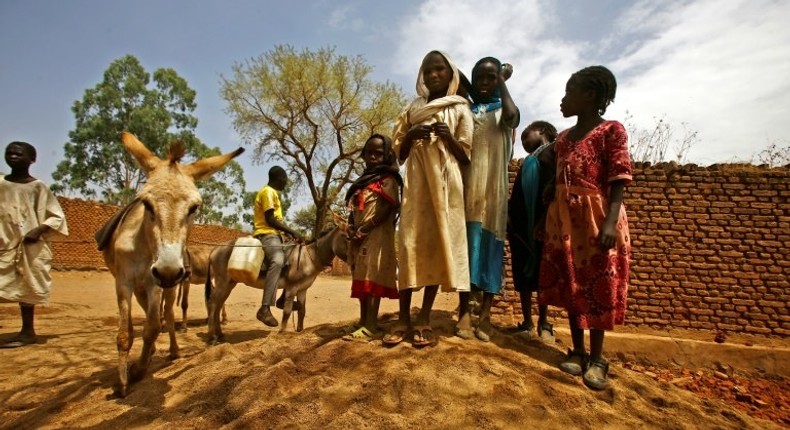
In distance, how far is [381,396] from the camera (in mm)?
2377

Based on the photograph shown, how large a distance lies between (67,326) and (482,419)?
6987mm

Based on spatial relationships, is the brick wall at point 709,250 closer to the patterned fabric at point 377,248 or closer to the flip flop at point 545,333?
the flip flop at point 545,333

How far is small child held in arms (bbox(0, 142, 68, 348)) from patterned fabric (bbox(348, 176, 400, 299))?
428cm

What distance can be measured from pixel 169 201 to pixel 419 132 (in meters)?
1.83

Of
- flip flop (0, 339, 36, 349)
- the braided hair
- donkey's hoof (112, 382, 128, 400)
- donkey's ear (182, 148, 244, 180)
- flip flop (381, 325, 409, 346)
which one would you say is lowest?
flip flop (0, 339, 36, 349)

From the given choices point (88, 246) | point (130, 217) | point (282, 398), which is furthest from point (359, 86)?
point (282, 398)

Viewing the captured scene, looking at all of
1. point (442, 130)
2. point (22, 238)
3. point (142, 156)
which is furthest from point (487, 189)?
point (22, 238)

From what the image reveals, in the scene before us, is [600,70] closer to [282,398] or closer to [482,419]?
[482,419]

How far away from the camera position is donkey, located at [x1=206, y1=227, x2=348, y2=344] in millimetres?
5591

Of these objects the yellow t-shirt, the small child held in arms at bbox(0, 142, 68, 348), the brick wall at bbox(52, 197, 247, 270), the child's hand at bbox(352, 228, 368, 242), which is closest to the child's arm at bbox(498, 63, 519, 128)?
the child's hand at bbox(352, 228, 368, 242)

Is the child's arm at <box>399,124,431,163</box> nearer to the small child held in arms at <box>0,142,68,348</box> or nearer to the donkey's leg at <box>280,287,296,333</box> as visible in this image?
the donkey's leg at <box>280,287,296,333</box>

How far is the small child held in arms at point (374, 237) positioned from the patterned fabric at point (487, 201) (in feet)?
2.29

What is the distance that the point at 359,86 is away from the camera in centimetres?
2080

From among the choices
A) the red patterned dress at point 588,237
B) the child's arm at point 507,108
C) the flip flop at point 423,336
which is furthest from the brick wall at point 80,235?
the red patterned dress at point 588,237
